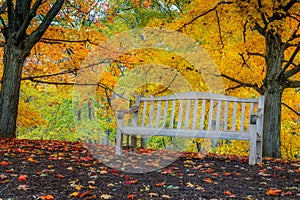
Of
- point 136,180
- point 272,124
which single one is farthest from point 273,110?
point 136,180

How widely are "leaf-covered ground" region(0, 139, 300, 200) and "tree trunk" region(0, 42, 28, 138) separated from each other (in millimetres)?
2009

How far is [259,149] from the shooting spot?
481 cm

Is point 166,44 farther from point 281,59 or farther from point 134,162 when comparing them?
point 134,162

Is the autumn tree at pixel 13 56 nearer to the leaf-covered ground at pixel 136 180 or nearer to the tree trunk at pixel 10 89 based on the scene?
the tree trunk at pixel 10 89

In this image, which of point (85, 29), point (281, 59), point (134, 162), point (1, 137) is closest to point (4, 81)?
point (1, 137)

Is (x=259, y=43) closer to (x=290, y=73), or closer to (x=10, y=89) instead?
(x=290, y=73)

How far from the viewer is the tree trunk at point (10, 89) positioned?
6.52m

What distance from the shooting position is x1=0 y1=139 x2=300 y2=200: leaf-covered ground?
292cm

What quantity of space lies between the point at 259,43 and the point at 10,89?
216 inches

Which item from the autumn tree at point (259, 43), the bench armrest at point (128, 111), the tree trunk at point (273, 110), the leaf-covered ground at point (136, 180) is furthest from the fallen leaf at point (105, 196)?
the tree trunk at point (273, 110)

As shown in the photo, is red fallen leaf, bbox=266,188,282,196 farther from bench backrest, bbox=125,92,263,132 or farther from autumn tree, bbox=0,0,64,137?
autumn tree, bbox=0,0,64,137

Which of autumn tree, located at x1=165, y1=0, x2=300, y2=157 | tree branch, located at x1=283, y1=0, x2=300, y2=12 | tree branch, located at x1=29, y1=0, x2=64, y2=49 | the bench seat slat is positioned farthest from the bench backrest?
tree branch, located at x1=29, y1=0, x2=64, y2=49

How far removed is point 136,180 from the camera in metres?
3.46

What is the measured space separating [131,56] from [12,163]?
5.18 meters
